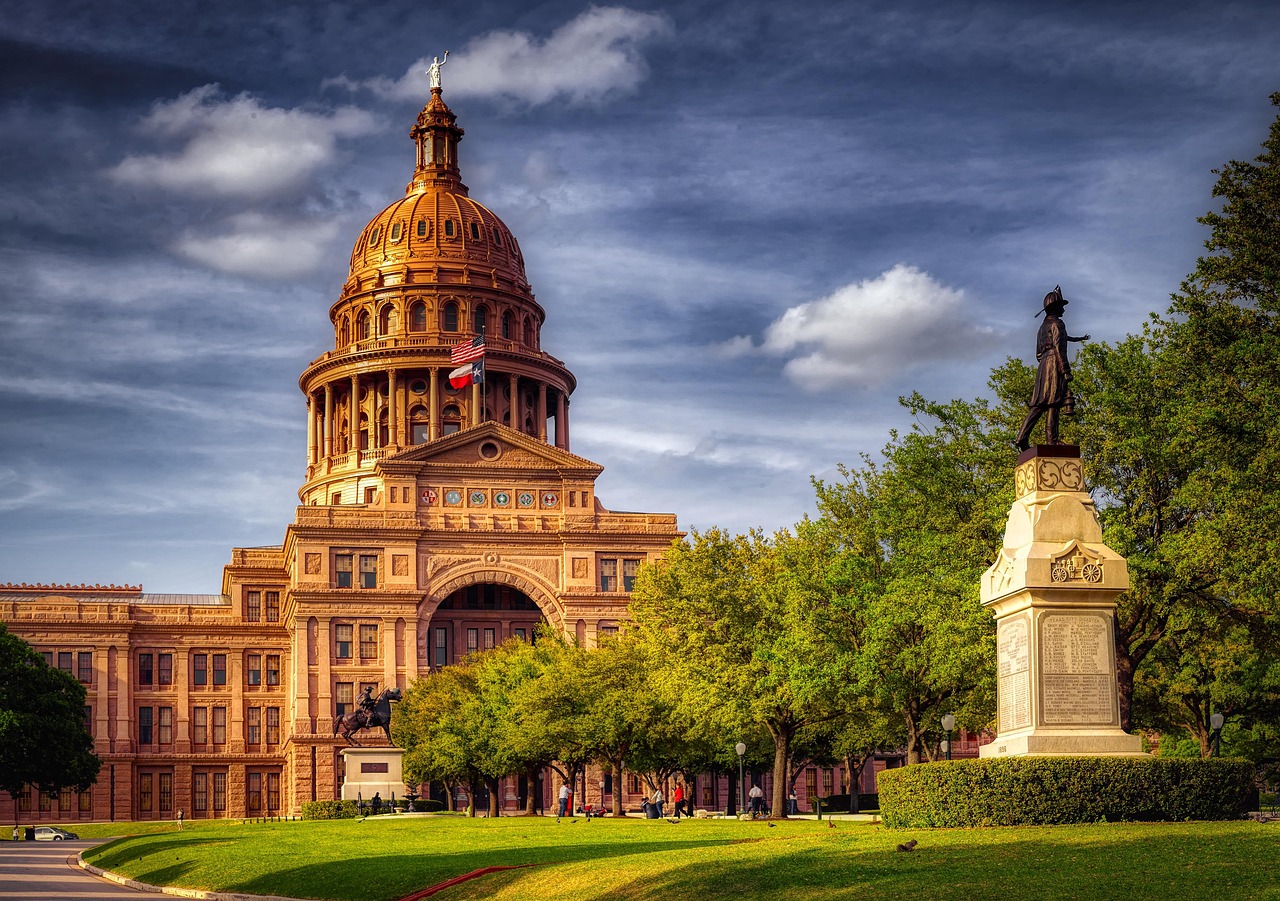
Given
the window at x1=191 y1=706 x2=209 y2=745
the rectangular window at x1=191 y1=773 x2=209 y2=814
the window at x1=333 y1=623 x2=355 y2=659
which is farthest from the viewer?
the window at x1=191 y1=706 x2=209 y2=745

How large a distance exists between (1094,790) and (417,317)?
124085 millimetres

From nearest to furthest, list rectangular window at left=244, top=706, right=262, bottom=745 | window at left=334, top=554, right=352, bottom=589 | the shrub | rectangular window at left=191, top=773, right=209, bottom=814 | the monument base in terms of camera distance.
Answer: the monument base, the shrub, window at left=334, top=554, right=352, bottom=589, rectangular window at left=191, top=773, right=209, bottom=814, rectangular window at left=244, top=706, right=262, bottom=745

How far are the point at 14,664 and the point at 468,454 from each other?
3984cm

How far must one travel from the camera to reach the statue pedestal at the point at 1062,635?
3184 cm

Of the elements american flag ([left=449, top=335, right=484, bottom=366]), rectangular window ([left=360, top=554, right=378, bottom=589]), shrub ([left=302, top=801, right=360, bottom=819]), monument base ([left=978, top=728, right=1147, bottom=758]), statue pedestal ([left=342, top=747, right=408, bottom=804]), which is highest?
american flag ([left=449, top=335, right=484, bottom=366])

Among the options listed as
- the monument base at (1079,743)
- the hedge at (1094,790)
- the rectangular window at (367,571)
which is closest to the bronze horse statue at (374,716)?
the rectangular window at (367,571)

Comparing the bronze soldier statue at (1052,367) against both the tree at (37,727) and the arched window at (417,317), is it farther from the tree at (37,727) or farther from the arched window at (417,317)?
the arched window at (417,317)

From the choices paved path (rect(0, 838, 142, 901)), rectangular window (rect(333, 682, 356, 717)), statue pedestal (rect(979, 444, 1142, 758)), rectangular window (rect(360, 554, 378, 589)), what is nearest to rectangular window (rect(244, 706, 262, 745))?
rectangular window (rect(333, 682, 356, 717))

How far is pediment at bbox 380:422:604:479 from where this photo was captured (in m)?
121

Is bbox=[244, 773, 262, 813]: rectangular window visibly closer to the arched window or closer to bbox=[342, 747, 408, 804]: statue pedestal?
the arched window

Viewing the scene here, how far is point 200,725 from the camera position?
129 m

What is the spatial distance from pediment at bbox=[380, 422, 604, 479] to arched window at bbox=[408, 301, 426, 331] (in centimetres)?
2964

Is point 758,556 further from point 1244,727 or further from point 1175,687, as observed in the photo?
point 1244,727

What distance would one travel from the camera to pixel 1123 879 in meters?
24.0
